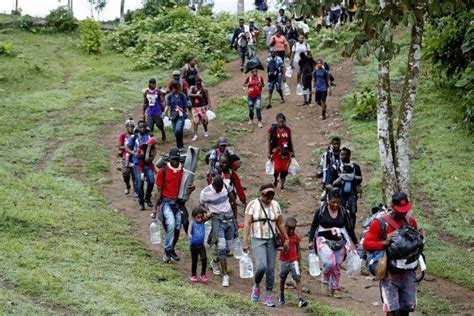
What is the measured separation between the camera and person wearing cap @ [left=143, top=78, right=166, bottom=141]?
17.7 m

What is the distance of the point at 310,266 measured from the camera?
35.9ft

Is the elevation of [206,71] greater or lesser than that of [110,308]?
greater

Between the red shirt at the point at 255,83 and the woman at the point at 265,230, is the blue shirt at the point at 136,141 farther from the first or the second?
the red shirt at the point at 255,83

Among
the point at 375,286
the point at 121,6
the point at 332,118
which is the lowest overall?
the point at 375,286

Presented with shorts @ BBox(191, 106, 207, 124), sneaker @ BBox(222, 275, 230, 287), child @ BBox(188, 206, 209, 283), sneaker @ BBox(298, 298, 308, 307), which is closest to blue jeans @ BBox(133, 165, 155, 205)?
child @ BBox(188, 206, 209, 283)

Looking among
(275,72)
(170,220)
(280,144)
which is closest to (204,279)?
(170,220)

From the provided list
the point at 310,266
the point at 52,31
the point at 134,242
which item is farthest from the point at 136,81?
the point at 310,266

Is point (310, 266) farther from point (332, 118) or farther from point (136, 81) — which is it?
point (136, 81)

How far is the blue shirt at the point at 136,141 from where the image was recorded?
14023mm

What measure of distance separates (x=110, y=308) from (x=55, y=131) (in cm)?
1203

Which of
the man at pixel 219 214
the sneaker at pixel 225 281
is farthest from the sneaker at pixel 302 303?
the man at pixel 219 214

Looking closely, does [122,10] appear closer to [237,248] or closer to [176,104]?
[176,104]

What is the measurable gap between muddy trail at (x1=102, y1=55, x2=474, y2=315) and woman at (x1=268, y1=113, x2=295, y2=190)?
2.50 ft

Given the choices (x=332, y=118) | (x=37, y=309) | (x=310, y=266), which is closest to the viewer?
(x=37, y=309)
